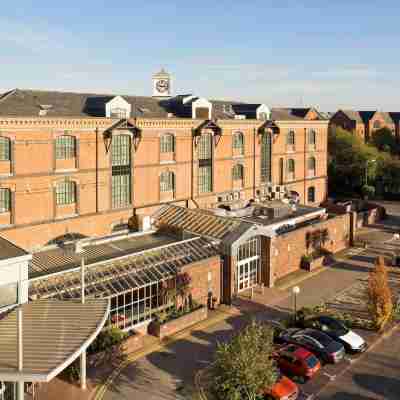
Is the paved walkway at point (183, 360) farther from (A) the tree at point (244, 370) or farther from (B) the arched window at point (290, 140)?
(B) the arched window at point (290, 140)

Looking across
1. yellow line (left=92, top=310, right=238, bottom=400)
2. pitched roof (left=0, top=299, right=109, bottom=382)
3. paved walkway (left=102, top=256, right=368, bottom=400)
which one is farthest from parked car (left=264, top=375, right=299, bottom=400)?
pitched roof (left=0, top=299, right=109, bottom=382)

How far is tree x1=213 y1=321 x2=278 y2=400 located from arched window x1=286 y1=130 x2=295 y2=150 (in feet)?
127

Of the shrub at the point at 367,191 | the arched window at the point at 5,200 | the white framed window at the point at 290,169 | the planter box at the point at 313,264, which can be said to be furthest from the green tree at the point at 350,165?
the arched window at the point at 5,200

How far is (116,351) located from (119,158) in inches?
715

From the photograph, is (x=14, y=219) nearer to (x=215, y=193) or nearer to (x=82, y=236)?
(x=82, y=236)

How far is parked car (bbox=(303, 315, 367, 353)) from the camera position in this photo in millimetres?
23422

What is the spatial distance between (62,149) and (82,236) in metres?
6.22

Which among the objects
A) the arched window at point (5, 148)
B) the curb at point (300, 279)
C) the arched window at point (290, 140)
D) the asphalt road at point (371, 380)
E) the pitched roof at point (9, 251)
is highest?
the arched window at point (290, 140)

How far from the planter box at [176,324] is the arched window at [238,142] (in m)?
22.9

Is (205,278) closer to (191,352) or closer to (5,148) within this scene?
(191,352)

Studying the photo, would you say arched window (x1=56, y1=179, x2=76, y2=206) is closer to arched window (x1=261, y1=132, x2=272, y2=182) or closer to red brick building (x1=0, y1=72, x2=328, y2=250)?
red brick building (x1=0, y1=72, x2=328, y2=250)

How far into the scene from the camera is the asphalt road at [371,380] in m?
19.9

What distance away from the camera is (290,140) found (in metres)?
54.2

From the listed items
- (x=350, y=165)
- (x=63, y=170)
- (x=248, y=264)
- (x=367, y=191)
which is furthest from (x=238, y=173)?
(x=350, y=165)
